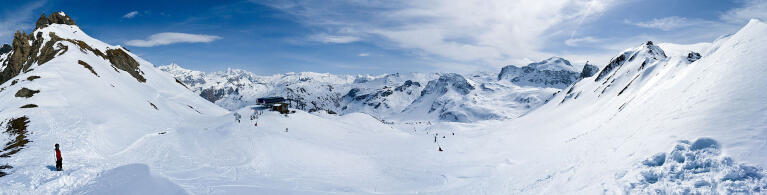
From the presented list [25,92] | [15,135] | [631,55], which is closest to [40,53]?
[25,92]

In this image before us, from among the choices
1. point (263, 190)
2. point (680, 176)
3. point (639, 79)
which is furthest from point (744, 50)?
point (639, 79)

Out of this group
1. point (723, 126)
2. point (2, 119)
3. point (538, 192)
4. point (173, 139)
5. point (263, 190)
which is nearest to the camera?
point (723, 126)

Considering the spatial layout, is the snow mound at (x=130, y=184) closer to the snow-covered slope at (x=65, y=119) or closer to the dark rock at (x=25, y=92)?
the snow-covered slope at (x=65, y=119)

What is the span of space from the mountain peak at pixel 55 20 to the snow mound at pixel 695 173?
492 ft

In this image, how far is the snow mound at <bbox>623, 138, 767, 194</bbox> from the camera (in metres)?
10.0

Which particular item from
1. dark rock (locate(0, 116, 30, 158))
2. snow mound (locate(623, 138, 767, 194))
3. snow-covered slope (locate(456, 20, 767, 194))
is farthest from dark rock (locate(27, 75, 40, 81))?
snow mound (locate(623, 138, 767, 194))

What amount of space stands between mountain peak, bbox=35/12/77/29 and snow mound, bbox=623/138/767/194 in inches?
5903

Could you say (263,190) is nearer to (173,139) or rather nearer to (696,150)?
(696,150)

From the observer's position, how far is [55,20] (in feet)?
364

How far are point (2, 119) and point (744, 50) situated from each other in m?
61.3

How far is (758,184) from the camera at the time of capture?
32.1ft

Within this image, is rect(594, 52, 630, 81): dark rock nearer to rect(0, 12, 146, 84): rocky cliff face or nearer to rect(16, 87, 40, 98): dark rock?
rect(16, 87, 40, 98): dark rock

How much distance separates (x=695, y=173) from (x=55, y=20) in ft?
512

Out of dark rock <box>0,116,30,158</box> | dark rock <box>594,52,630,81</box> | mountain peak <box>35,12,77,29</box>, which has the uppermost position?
mountain peak <box>35,12,77,29</box>
